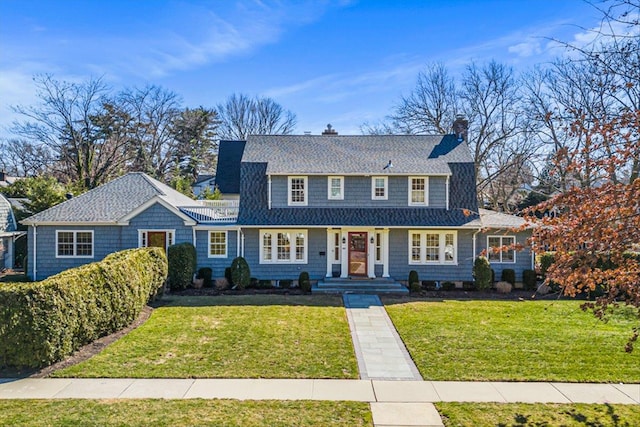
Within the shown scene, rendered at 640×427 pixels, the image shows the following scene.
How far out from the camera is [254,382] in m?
7.70

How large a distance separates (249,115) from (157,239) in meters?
31.2

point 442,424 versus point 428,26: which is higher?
point 428,26

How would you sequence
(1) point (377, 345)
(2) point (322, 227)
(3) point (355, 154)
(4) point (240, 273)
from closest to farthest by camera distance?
(1) point (377, 345) → (4) point (240, 273) → (2) point (322, 227) → (3) point (355, 154)

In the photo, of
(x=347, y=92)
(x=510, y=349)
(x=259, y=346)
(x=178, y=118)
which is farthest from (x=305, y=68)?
(x=178, y=118)

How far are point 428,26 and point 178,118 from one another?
3874cm

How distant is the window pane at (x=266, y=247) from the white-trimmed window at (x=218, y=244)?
1.77 metres

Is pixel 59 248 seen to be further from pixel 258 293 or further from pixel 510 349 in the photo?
pixel 510 349

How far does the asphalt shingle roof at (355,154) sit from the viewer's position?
1873 centimetres

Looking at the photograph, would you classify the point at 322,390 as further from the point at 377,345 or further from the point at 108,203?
the point at 108,203

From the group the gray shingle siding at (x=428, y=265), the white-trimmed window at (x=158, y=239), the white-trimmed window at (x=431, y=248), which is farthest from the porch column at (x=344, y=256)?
the white-trimmed window at (x=158, y=239)

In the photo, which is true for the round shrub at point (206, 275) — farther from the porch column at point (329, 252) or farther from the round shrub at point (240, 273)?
the porch column at point (329, 252)

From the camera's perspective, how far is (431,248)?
1822 cm

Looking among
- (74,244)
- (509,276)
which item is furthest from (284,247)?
(509,276)

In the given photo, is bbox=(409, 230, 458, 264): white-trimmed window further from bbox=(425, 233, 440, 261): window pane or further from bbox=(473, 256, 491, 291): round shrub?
bbox=(473, 256, 491, 291): round shrub
